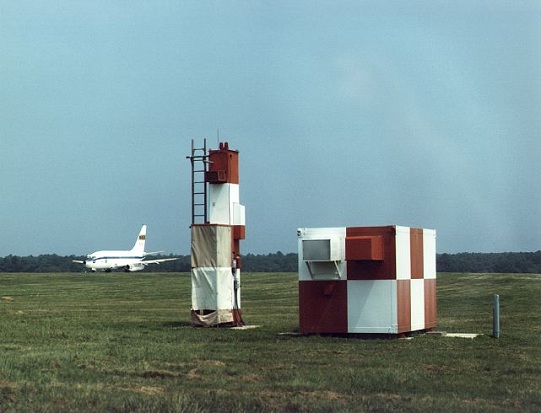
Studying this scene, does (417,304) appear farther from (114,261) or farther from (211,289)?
(114,261)

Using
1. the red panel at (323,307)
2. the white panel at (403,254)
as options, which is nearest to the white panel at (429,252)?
the white panel at (403,254)

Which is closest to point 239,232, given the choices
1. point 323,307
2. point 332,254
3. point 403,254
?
point 323,307

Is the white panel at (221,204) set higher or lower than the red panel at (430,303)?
higher

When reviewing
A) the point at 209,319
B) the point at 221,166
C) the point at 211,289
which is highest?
the point at 221,166

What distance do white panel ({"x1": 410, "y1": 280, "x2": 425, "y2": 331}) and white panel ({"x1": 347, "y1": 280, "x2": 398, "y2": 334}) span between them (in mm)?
1245

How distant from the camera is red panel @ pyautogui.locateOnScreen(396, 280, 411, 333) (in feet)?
72.4

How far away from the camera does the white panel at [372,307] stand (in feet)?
72.0

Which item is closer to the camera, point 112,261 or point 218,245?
point 218,245

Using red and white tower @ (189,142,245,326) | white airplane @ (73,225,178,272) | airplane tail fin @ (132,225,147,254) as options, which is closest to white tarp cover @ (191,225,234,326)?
red and white tower @ (189,142,245,326)

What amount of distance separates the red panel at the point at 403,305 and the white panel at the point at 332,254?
1.35 m

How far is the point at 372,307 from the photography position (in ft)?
72.5

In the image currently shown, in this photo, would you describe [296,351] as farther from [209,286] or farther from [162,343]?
[209,286]

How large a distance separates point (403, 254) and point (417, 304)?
5.49 ft

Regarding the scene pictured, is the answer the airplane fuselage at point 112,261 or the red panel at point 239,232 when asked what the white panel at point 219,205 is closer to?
the red panel at point 239,232
